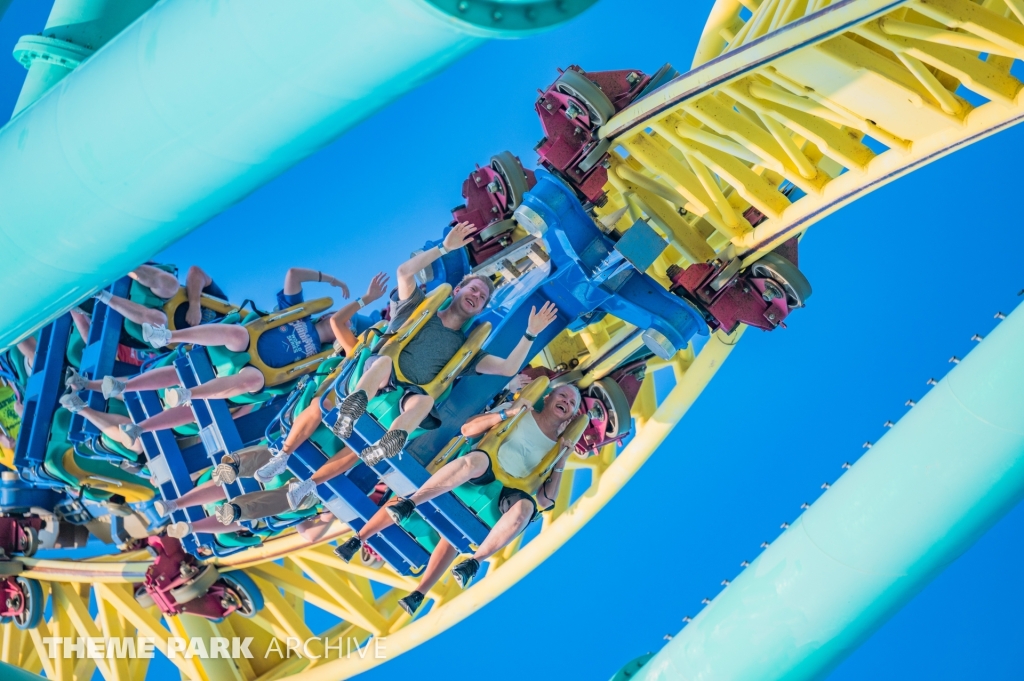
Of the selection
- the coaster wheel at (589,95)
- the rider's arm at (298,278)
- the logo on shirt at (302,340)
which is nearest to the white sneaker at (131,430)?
the logo on shirt at (302,340)

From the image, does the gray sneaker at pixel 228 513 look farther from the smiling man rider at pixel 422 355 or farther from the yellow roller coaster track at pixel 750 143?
the smiling man rider at pixel 422 355

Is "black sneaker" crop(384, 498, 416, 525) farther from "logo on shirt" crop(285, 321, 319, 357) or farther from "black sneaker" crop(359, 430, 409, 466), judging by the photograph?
"logo on shirt" crop(285, 321, 319, 357)

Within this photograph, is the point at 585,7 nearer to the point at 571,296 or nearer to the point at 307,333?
the point at 571,296

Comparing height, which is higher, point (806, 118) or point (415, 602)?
point (806, 118)

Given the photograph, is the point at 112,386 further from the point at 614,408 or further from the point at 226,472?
the point at 614,408

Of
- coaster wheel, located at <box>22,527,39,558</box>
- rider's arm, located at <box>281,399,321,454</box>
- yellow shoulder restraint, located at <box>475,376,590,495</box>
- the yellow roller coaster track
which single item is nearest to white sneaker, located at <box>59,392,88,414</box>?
the yellow roller coaster track

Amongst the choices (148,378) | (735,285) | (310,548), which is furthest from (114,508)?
(735,285)
